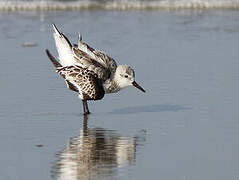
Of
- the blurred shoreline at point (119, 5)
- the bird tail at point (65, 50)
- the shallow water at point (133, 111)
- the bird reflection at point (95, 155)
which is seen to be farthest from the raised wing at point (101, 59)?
the blurred shoreline at point (119, 5)

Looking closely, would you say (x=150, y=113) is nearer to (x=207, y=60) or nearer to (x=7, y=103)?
(x=7, y=103)

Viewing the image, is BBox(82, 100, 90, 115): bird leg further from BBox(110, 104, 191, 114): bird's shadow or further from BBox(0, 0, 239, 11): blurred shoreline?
BBox(0, 0, 239, 11): blurred shoreline

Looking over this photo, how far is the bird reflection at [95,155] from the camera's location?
24.4 ft

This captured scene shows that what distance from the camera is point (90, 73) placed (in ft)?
33.2

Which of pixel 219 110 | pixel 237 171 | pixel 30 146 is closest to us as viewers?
pixel 237 171

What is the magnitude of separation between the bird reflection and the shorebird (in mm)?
733

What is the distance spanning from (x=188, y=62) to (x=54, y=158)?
5284mm

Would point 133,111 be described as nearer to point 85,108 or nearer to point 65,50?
point 85,108

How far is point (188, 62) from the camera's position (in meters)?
12.8

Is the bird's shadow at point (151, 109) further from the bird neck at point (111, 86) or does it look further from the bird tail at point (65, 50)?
the bird tail at point (65, 50)

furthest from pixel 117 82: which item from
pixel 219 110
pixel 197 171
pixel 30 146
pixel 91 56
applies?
pixel 197 171

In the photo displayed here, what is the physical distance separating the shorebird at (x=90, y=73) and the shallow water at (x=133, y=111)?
28 centimetres

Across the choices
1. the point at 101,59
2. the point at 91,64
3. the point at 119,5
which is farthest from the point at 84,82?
the point at 119,5

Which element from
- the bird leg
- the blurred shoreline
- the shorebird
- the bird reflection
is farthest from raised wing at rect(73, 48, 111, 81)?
the blurred shoreline
